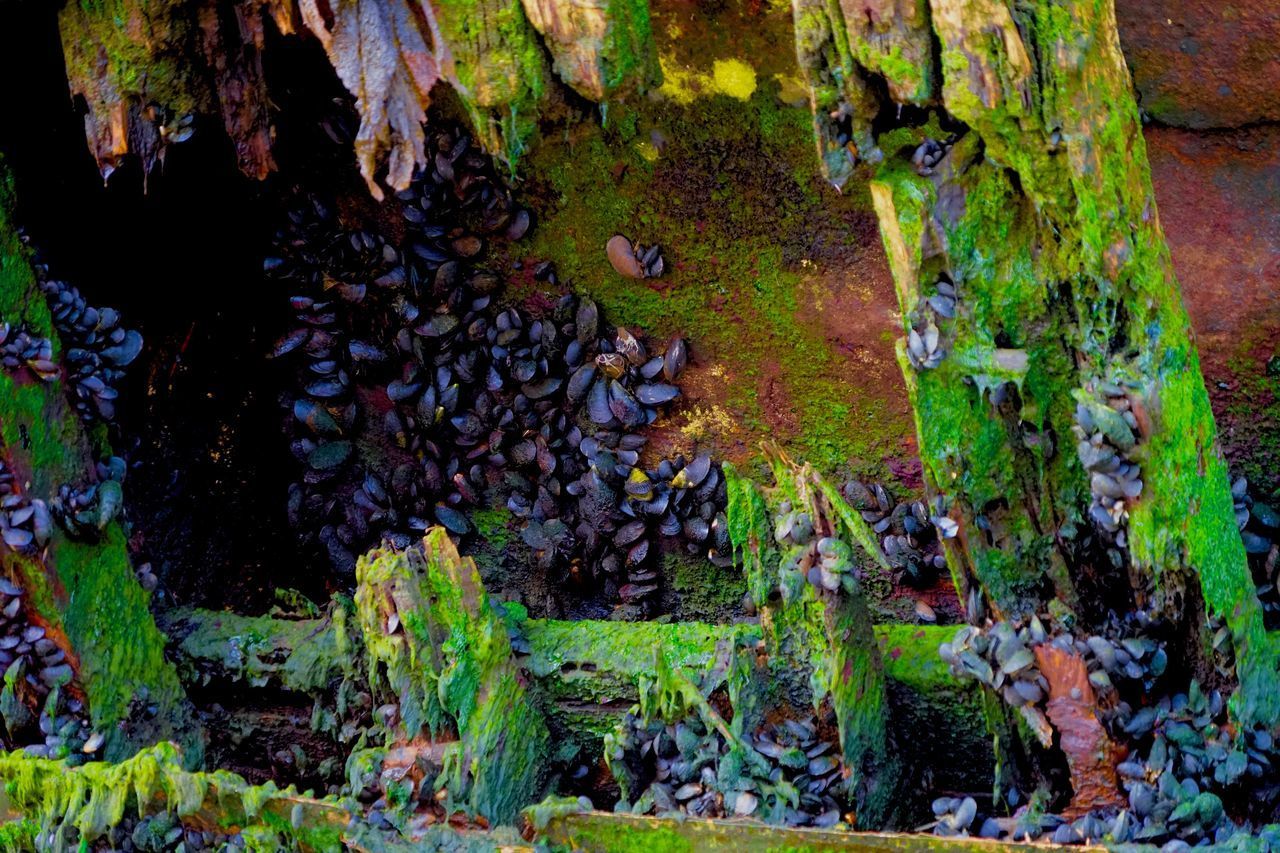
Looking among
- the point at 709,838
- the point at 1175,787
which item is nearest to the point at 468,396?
the point at 709,838

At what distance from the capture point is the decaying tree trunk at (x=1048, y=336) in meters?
3.16

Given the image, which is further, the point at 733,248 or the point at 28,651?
the point at 733,248

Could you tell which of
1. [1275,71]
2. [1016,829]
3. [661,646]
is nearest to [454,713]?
[661,646]

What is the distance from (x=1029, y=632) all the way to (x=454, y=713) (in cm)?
149

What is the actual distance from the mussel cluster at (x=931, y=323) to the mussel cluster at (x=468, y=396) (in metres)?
1.86

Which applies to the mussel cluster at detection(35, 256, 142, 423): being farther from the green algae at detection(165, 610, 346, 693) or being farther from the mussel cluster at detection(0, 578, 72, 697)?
the green algae at detection(165, 610, 346, 693)

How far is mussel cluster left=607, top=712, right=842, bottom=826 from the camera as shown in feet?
12.3

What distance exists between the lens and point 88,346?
181 inches

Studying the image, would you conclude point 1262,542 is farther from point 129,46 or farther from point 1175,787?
point 129,46

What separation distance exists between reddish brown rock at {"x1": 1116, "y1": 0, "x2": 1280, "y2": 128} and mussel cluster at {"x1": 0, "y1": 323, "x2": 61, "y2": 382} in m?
3.12

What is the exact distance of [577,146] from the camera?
5148 millimetres

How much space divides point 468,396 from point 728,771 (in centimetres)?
209

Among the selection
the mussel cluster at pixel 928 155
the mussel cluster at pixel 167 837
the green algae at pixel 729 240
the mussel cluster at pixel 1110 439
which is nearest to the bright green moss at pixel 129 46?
the green algae at pixel 729 240

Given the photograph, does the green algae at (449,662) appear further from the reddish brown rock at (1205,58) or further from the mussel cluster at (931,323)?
the reddish brown rock at (1205,58)
